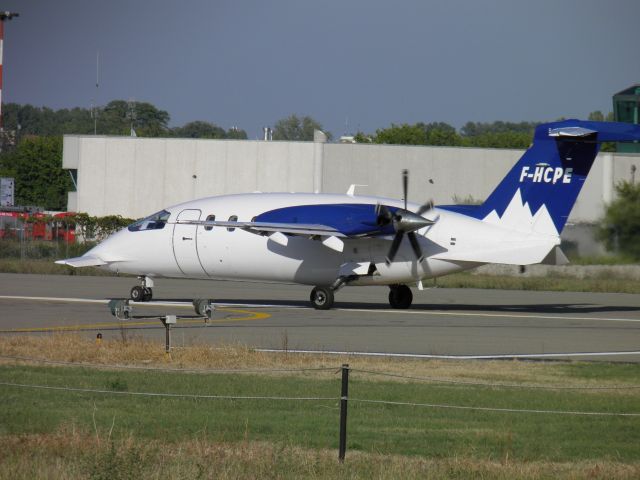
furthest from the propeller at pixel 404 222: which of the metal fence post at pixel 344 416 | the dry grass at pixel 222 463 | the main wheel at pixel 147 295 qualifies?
the metal fence post at pixel 344 416

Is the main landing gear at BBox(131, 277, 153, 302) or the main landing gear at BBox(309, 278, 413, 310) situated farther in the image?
the main landing gear at BBox(131, 277, 153, 302)

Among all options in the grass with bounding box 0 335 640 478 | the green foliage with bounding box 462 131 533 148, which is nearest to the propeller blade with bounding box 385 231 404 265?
the grass with bounding box 0 335 640 478

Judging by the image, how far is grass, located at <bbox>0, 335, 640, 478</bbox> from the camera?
484 inches

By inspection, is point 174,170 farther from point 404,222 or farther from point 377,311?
point 404,222

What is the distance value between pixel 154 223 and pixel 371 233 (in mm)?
8424

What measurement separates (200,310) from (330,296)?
7.68m

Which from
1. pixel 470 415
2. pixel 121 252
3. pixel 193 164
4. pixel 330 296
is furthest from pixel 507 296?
pixel 193 164

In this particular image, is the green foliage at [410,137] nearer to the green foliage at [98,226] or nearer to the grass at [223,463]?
the green foliage at [98,226]

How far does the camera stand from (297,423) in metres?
14.9

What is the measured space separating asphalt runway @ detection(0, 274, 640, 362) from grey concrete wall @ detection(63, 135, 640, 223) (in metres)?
27.7

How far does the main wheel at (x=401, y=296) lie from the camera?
3547 centimetres

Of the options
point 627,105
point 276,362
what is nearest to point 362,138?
point 627,105

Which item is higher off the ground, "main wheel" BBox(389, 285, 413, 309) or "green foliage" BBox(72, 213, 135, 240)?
"green foliage" BBox(72, 213, 135, 240)

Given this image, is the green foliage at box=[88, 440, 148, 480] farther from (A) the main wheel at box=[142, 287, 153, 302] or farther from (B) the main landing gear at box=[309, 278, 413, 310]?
(A) the main wheel at box=[142, 287, 153, 302]
